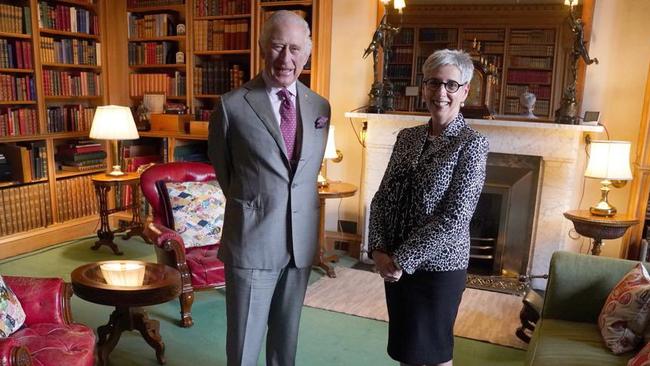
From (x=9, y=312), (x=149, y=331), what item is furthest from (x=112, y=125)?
(x=9, y=312)

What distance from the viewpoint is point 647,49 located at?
3320 millimetres

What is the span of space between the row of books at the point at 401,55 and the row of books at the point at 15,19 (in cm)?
299

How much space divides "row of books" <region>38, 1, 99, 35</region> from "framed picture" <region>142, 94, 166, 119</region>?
2.51 ft

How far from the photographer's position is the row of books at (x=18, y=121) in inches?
161

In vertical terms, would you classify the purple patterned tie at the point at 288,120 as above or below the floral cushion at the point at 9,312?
above

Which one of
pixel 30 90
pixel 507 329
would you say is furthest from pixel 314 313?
pixel 30 90

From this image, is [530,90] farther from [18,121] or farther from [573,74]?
[18,121]

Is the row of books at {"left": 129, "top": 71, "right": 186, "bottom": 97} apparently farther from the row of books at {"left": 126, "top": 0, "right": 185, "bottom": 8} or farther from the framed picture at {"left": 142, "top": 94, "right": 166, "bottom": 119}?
the row of books at {"left": 126, "top": 0, "right": 185, "bottom": 8}

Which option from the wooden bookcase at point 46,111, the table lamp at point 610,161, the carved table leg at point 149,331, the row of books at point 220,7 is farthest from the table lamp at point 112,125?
the table lamp at point 610,161

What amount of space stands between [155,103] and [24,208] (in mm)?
1476

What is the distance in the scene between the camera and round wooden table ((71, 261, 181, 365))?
2170mm

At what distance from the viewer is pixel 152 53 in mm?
4812

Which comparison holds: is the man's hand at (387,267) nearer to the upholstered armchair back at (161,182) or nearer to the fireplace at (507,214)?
the upholstered armchair back at (161,182)

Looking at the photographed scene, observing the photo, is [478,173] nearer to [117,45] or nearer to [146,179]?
[146,179]
